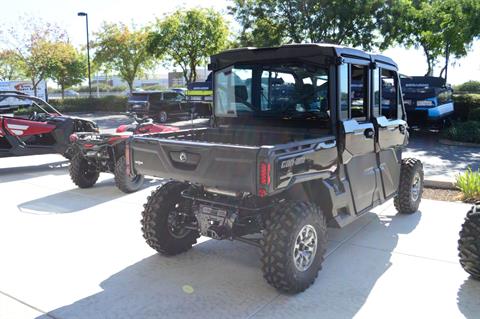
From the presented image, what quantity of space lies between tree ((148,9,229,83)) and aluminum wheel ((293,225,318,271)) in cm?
2416

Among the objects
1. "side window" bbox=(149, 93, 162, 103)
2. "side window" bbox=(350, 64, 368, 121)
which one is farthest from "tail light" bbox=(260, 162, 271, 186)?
"side window" bbox=(149, 93, 162, 103)

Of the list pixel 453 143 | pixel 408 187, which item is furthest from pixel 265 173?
pixel 453 143

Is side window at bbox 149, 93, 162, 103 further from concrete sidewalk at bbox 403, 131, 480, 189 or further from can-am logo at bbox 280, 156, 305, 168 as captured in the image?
can-am logo at bbox 280, 156, 305, 168

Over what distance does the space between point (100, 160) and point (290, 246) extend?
15.1ft

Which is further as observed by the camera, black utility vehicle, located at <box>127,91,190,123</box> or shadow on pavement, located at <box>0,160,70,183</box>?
black utility vehicle, located at <box>127,91,190,123</box>

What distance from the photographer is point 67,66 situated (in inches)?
1518

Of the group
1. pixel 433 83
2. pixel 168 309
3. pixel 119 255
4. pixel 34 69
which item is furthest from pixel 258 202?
pixel 34 69

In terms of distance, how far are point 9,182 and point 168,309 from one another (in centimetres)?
579

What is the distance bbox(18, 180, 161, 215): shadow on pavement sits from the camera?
6363 millimetres

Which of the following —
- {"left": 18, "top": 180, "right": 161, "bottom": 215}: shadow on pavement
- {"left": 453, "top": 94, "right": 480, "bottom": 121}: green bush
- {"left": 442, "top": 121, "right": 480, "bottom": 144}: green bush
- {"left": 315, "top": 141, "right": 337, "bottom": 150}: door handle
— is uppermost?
{"left": 453, "top": 94, "right": 480, "bottom": 121}: green bush

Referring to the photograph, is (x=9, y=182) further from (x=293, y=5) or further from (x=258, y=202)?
(x=293, y=5)

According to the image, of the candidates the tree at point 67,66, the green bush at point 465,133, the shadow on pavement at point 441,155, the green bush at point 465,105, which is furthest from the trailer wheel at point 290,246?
the tree at point 67,66

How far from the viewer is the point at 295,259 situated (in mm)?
3758

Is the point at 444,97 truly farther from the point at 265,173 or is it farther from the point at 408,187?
the point at 265,173
